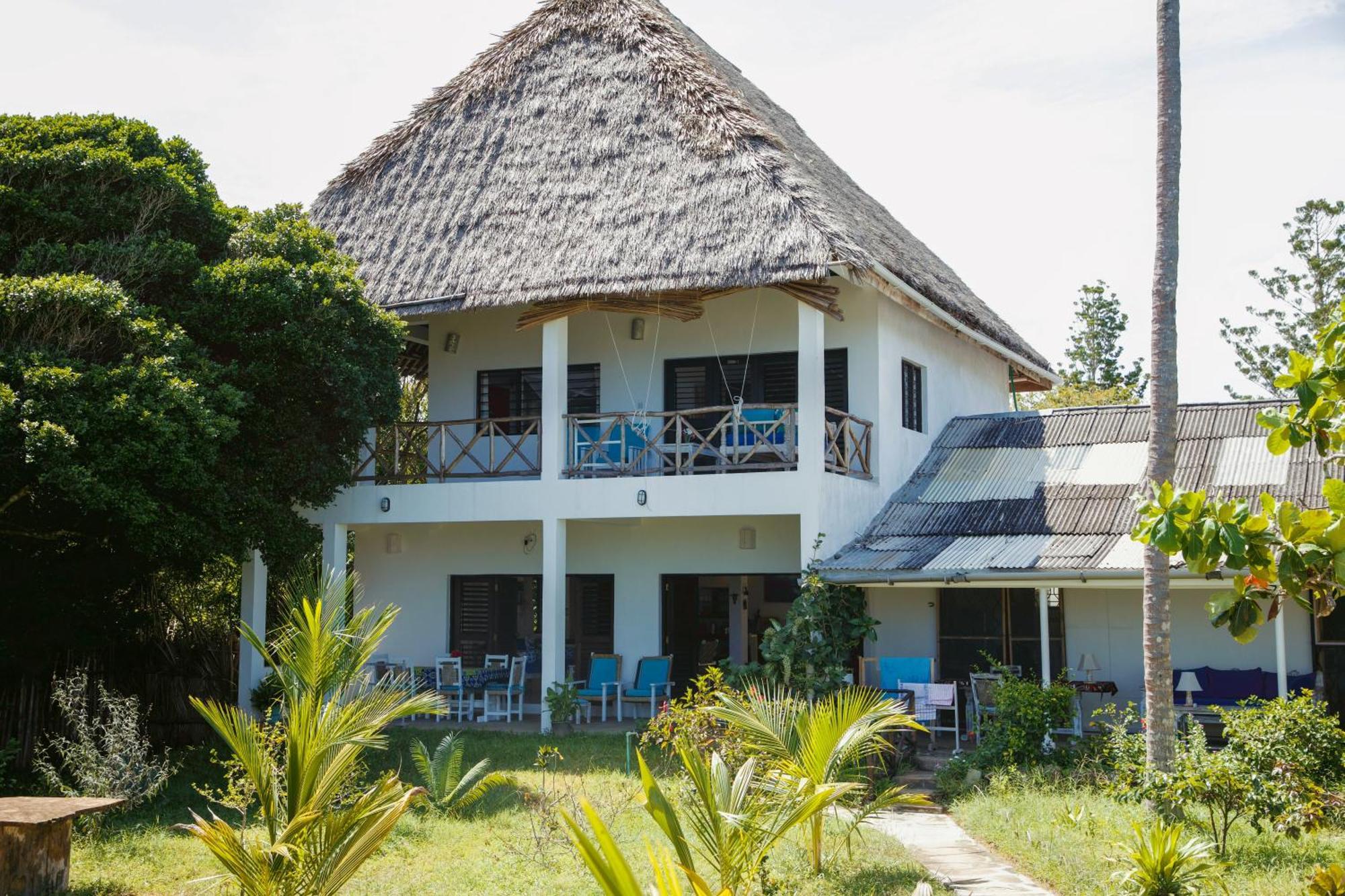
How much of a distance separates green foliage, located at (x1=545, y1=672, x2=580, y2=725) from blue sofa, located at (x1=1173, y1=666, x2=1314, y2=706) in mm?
6323

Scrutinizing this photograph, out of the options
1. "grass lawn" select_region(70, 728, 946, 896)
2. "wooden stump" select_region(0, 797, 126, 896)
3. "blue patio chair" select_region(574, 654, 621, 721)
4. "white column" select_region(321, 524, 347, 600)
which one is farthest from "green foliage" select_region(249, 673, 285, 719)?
"wooden stump" select_region(0, 797, 126, 896)

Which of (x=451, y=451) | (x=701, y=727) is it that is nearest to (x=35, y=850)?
(x=701, y=727)

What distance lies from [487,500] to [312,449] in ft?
7.30

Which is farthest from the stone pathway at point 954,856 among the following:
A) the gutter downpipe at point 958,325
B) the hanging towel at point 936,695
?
the gutter downpipe at point 958,325

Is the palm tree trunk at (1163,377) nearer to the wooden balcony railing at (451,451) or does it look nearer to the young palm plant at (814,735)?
the young palm plant at (814,735)

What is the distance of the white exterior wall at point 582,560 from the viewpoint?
1533cm

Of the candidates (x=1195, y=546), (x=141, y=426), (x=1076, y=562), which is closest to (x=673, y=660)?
(x=1076, y=562)

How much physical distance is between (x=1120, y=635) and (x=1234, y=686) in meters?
1.33

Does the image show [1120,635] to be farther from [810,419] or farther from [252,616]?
[252,616]

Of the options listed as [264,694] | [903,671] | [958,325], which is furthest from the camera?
[958,325]

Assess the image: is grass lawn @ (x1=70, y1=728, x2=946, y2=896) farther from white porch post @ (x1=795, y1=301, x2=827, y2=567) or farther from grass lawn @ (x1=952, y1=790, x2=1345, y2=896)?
white porch post @ (x1=795, y1=301, x2=827, y2=567)

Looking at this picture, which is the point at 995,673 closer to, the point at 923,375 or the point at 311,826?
the point at 923,375

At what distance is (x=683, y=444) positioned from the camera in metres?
14.1

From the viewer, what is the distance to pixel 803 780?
23.3 feet
